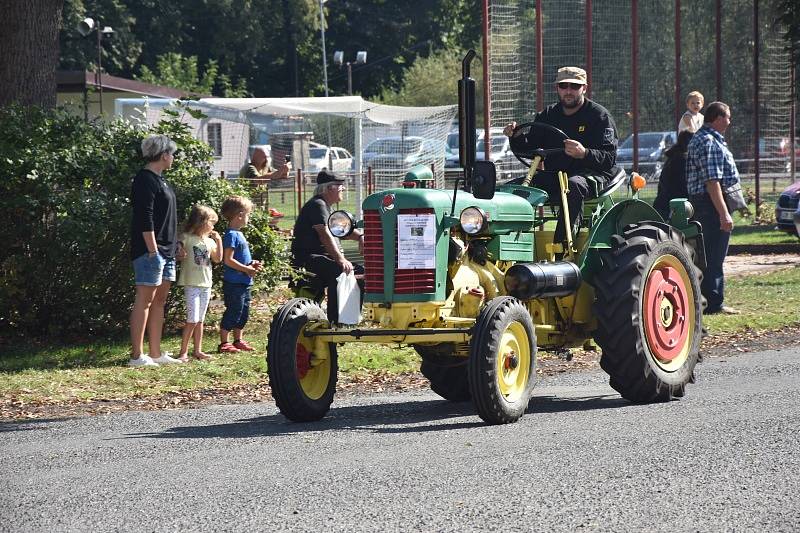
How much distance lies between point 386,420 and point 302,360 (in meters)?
0.66

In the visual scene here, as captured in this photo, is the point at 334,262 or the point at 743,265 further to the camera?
the point at 743,265

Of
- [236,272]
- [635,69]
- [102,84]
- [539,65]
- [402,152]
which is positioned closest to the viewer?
[236,272]

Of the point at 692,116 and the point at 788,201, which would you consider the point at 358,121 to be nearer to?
the point at 788,201

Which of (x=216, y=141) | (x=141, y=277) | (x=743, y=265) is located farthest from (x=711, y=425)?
(x=216, y=141)

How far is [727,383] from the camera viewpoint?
10.2m

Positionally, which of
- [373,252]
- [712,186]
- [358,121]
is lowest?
[373,252]

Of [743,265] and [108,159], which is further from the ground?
[108,159]

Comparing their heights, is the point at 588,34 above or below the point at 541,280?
above

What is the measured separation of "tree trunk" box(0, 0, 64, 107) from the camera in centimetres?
1457

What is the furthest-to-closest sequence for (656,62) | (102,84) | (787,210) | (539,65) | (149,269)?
(102,84) < (656,62) < (787,210) < (539,65) < (149,269)

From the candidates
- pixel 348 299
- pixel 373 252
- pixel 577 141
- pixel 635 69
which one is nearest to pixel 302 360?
pixel 348 299

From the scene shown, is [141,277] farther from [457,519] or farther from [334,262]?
[457,519]

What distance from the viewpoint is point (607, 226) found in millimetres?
9836

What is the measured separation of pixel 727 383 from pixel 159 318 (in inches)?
196
